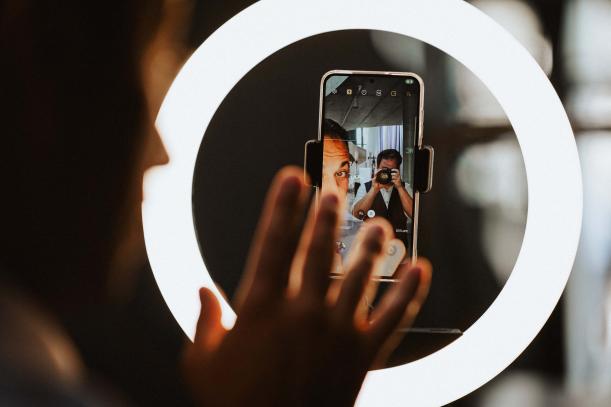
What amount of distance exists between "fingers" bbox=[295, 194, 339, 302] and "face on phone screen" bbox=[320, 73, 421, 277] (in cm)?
35

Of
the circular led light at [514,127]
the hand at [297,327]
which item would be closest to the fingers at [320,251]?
the hand at [297,327]

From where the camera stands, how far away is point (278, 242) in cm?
24

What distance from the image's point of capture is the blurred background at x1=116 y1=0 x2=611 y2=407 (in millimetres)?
603

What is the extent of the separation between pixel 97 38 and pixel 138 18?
296mm

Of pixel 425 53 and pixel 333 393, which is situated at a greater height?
pixel 425 53

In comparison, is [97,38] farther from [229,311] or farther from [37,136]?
[229,311]

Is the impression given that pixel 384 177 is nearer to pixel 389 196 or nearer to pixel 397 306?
pixel 389 196

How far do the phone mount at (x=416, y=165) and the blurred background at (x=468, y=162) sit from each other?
2cm

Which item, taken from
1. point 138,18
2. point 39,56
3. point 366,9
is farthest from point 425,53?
point 39,56

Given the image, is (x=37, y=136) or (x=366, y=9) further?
(x=366, y=9)

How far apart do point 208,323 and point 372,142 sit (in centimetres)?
36

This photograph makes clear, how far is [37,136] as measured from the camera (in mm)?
277

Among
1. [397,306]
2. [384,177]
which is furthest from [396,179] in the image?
[397,306]

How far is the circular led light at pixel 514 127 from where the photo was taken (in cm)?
55
